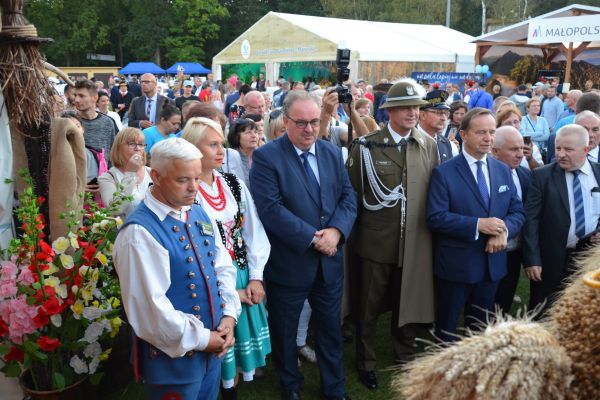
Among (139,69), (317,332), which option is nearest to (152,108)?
(317,332)

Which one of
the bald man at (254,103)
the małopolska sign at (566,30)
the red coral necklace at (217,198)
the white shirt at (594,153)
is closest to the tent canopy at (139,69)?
the małopolska sign at (566,30)

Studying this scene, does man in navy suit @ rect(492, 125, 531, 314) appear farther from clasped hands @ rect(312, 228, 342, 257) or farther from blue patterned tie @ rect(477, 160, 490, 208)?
clasped hands @ rect(312, 228, 342, 257)

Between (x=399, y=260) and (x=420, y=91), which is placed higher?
(x=420, y=91)

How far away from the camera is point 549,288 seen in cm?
378

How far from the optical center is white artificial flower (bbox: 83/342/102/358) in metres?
2.70

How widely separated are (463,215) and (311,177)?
3.57 ft

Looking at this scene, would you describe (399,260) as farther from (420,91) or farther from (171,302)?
(171,302)

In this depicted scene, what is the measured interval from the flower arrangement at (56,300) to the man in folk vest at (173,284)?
0.47 meters

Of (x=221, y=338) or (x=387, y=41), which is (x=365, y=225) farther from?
(x=387, y=41)

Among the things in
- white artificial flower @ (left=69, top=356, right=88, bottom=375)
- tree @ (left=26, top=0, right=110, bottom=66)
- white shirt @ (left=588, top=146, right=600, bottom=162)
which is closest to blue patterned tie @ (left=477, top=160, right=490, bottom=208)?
white shirt @ (left=588, top=146, right=600, bottom=162)

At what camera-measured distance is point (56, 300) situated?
2.47m

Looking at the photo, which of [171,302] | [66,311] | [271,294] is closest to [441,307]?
[271,294]

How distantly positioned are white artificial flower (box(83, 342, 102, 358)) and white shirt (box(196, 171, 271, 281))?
2.86 ft

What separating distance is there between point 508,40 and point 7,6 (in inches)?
723
